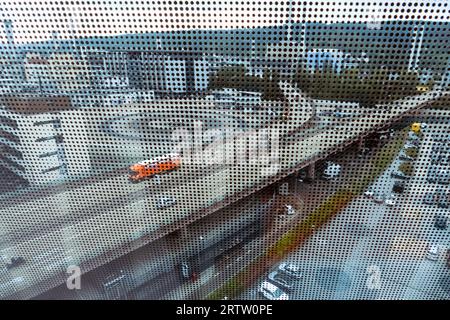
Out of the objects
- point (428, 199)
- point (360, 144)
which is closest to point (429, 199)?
point (428, 199)

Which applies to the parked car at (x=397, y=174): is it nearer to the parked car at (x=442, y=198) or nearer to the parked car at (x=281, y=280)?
the parked car at (x=442, y=198)

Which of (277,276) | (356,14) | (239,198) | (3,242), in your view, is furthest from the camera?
(277,276)

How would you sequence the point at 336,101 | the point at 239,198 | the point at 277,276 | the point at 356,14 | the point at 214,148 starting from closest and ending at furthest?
the point at 356,14 < the point at 336,101 < the point at 214,148 < the point at 239,198 < the point at 277,276

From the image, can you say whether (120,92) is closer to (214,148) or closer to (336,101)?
(214,148)

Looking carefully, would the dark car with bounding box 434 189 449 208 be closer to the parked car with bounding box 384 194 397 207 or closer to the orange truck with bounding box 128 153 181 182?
the parked car with bounding box 384 194 397 207

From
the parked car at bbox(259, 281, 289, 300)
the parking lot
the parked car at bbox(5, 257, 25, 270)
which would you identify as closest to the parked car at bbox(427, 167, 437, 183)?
the parking lot
